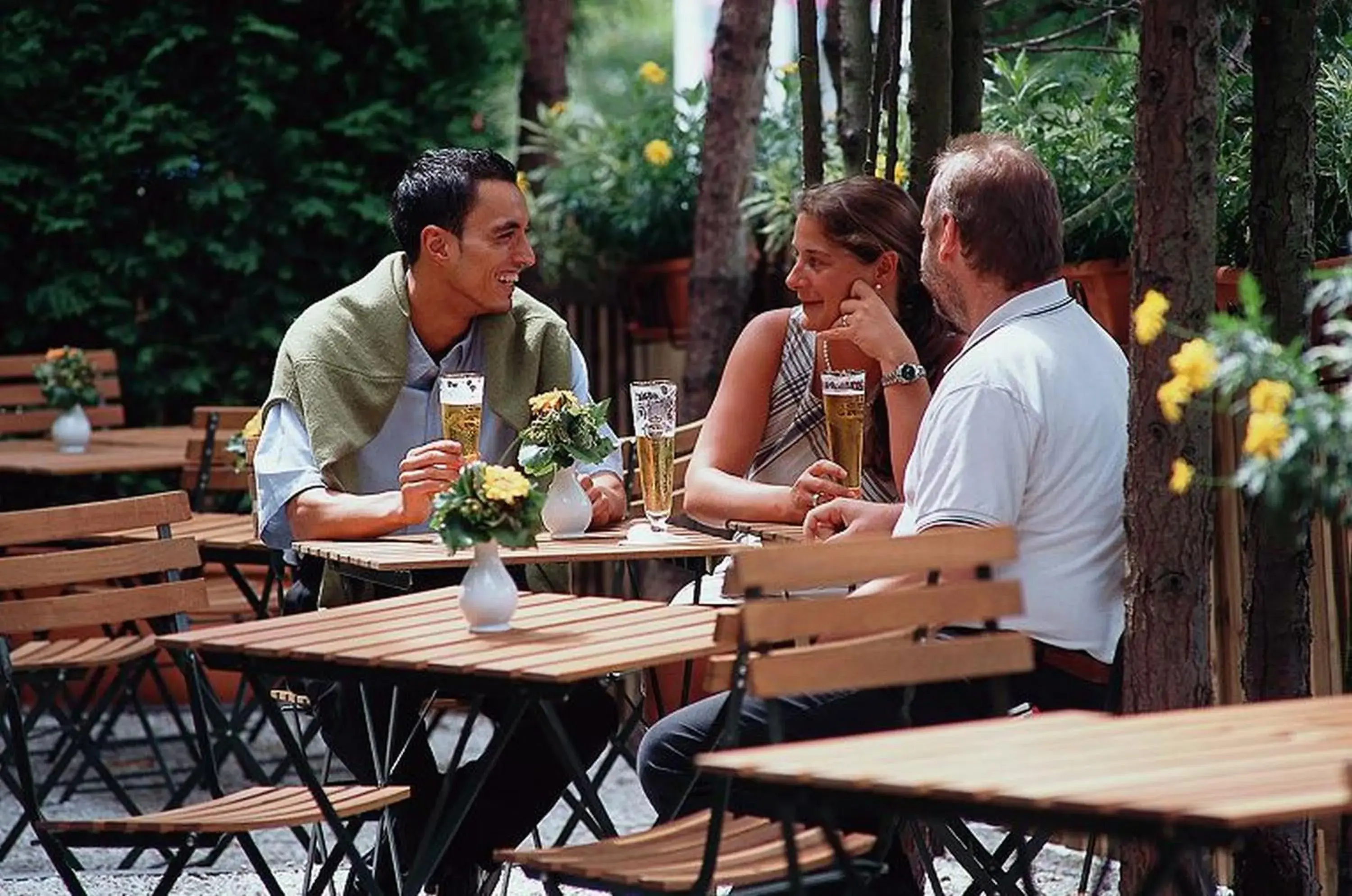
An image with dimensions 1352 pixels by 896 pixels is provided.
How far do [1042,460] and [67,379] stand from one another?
4958mm

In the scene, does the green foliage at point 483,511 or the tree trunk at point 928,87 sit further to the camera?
the tree trunk at point 928,87

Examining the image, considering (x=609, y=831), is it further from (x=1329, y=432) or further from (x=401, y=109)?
(x=401, y=109)

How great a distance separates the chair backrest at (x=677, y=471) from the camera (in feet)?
18.2

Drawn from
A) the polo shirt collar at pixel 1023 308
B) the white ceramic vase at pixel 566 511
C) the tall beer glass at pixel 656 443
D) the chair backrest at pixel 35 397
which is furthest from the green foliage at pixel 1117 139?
the chair backrest at pixel 35 397

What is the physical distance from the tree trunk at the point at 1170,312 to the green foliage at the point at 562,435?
3.64ft

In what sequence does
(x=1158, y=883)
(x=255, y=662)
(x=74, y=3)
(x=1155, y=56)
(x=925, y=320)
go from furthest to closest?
(x=74, y=3) → (x=925, y=320) → (x=1155, y=56) → (x=255, y=662) → (x=1158, y=883)

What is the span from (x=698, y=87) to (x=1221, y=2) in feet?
13.5

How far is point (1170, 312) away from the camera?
3.99m

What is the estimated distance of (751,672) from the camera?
10.4 ft

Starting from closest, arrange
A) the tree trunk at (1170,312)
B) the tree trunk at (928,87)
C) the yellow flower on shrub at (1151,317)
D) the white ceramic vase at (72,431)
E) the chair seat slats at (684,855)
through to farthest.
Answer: the yellow flower on shrub at (1151,317), the chair seat slats at (684,855), the tree trunk at (1170,312), the tree trunk at (928,87), the white ceramic vase at (72,431)

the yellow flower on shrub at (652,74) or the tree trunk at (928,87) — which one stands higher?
the yellow flower on shrub at (652,74)

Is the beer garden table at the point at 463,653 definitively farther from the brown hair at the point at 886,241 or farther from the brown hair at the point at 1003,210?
the brown hair at the point at 886,241

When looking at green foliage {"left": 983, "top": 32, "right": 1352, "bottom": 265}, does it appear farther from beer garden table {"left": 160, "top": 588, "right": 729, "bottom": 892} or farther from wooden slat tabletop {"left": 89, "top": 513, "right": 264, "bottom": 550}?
wooden slat tabletop {"left": 89, "top": 513, "right": 264, "bottom": 550}

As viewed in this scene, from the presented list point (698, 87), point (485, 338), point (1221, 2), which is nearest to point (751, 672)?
point (1221, 2)
